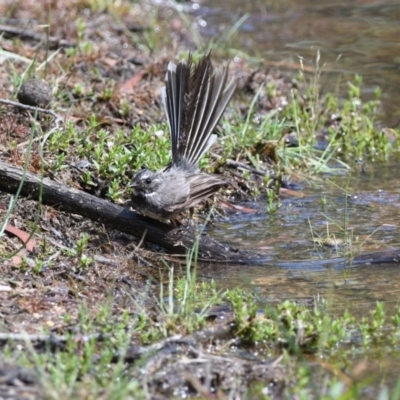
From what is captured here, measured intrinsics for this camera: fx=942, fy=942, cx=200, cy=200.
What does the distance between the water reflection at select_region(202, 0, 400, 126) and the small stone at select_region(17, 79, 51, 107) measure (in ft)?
11.2

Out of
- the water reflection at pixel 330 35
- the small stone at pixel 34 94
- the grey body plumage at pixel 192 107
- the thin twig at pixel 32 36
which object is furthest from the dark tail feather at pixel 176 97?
the water reflection at pixel 330 35

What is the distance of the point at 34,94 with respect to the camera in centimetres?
741

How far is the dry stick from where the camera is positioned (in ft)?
19.8

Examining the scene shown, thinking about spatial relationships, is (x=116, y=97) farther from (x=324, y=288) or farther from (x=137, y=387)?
(x=137, y=387)

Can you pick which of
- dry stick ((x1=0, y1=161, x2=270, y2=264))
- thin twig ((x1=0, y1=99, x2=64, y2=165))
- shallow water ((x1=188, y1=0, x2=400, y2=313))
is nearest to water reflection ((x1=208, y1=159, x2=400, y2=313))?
shallow water ((x1=188, y1=0, x2=400, y2=313))

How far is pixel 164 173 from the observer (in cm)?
656

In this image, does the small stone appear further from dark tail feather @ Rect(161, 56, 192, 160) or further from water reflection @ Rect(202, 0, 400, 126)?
water reflection @ Rect(202, 0, 400, 126)

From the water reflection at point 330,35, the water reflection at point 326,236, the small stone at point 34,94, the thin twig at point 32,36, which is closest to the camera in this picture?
the water reflection at point 326,236

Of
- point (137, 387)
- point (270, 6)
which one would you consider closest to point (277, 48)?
point (270, 6)

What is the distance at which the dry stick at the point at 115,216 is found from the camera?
604 cm

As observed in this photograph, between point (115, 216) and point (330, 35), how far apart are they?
655 centimetres

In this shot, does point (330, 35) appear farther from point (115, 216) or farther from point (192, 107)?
point (115, 216)

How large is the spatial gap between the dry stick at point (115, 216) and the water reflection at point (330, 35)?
150 inches

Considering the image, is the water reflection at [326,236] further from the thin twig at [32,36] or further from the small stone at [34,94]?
the thin twig at [32,36]
